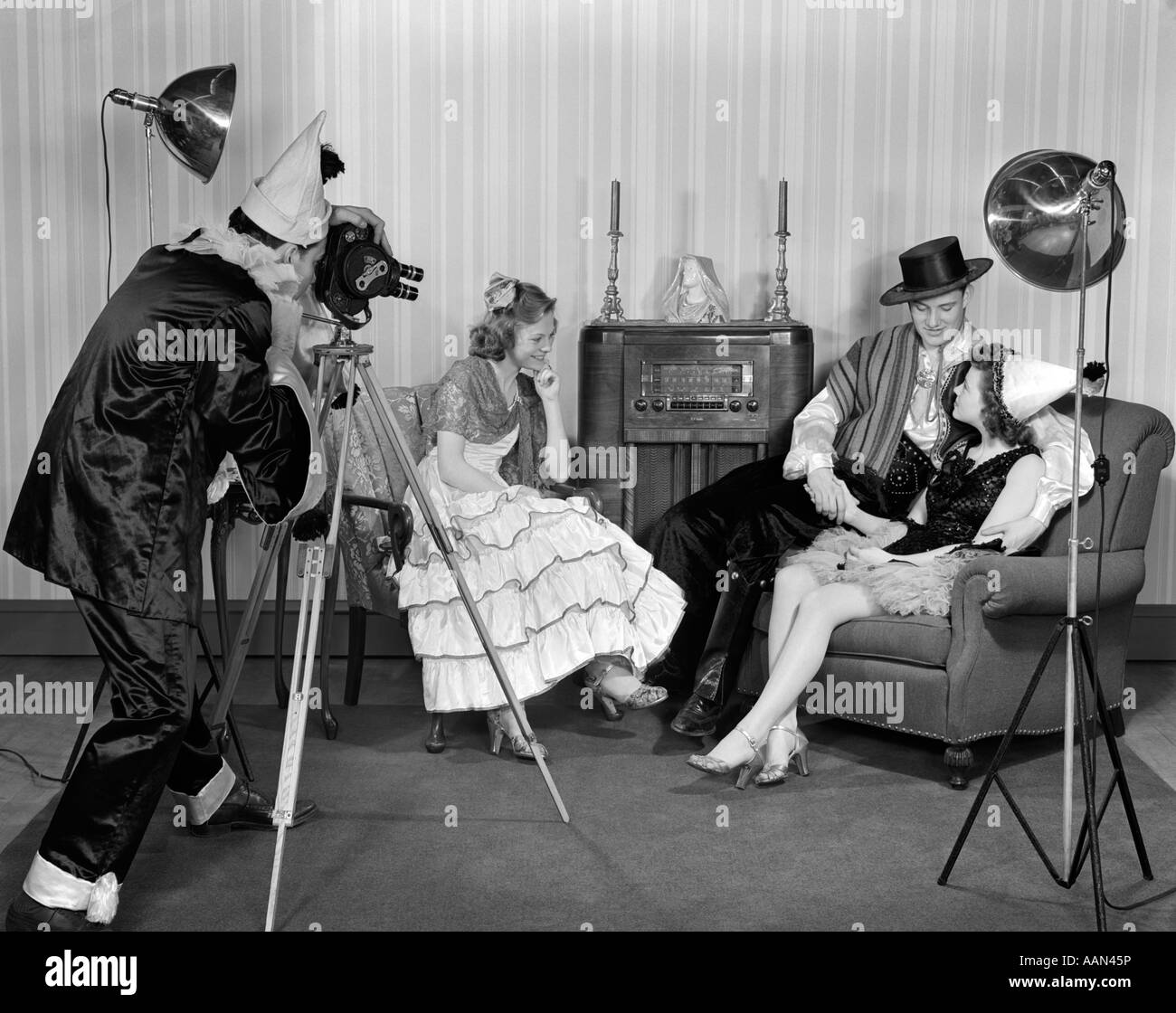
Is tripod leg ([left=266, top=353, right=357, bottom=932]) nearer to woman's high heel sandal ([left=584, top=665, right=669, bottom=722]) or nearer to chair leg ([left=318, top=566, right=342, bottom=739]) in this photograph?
chair leg ([left=318, top=566, right=342, bottom=739])

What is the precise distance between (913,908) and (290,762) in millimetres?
1292

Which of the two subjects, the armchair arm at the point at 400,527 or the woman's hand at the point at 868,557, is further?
the woman's hand at the point at 868,557

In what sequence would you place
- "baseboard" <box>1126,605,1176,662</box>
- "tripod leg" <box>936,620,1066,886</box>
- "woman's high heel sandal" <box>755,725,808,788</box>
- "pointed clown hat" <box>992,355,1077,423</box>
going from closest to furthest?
"tripod leg" <box>936,620,1066,886</box> < "woman's high heel sandal" <box>755,725,808,788</box> < "pointed clown hat" <box>992,355,1077,423</box> < "baseboard" <box>1126,605,1176,662</box>

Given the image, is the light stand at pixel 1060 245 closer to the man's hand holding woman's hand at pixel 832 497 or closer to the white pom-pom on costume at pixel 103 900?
the man's hand holding woman's hand at pixel 832 497

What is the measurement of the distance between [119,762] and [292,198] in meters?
1.13

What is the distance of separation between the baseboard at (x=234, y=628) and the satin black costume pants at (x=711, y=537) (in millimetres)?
1146

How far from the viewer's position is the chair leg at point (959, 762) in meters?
3.51

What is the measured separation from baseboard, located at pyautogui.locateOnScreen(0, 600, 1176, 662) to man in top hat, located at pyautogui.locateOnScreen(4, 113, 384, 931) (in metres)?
2.23

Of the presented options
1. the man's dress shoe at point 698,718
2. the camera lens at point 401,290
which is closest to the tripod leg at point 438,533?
the camera lens at point 401,290

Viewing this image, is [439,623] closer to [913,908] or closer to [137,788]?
[137,788]

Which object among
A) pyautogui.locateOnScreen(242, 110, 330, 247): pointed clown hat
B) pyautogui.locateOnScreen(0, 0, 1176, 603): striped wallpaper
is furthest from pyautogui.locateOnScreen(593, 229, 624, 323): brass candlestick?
pyautogui.locateOnScreen(242, 110, 330, 247): pointed clown hat

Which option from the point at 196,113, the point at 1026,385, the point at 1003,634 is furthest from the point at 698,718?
the point at 196,113

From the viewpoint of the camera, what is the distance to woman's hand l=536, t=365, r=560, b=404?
13.9ft
